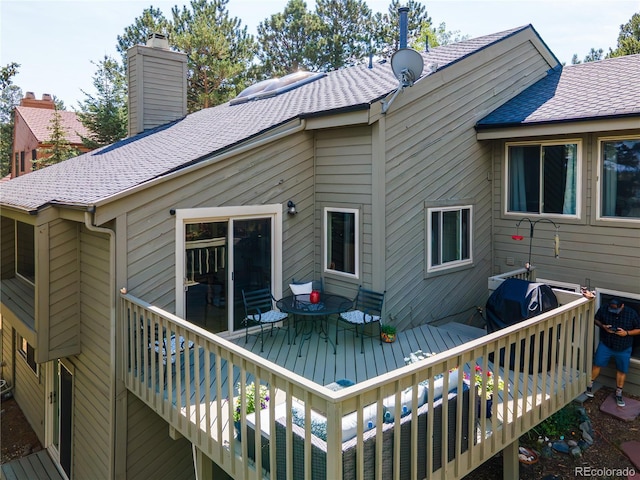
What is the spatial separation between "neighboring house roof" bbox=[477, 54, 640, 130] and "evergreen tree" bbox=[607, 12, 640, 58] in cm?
1788

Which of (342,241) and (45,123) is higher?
(45,123)

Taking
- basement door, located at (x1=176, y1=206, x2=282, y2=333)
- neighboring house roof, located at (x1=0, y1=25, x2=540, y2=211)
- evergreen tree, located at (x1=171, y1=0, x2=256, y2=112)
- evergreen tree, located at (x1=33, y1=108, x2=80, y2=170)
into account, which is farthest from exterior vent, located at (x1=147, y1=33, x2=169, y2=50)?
evergreen tree, located at (x1=33, y1=108, x2=80, y2=170)

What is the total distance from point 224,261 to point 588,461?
515cm

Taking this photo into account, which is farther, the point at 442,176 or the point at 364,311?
the point at 442,176

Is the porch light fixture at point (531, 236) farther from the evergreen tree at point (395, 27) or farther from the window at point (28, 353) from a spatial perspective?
the evergreen tree at point (395, 27)

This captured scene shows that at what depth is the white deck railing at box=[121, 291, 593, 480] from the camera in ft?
9.37

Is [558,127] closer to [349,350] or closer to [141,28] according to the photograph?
[349,350]

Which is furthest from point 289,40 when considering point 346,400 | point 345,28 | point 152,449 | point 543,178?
point 346,400

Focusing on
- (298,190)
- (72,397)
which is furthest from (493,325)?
(72,397)

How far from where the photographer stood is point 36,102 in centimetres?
2744

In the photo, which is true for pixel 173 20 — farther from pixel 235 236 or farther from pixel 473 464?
pixel 473 464

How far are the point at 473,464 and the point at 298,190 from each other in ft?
15.2

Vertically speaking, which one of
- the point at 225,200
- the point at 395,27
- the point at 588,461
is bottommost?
the point at 588,461

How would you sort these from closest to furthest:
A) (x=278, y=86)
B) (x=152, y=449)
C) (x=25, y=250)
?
(x=152, y=449) < (x=25, y=250) < (x=278, y=86)
